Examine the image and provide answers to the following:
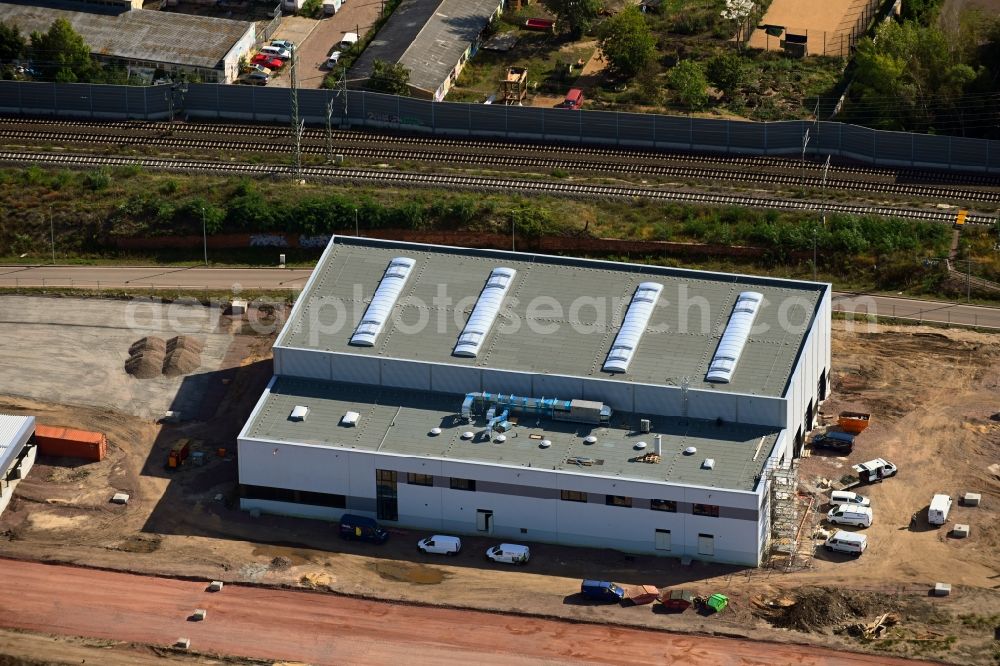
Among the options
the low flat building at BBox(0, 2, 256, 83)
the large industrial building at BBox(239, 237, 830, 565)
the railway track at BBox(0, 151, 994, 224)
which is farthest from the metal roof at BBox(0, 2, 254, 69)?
the large industrial building at BBox(239, 237, 830, 565)

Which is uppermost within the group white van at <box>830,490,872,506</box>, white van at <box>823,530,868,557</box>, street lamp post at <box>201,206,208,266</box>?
street lamp post at <box>201,206,208,266</box>

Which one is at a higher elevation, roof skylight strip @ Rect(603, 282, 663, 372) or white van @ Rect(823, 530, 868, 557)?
roof skylight strip @ Rect(603, 282, 663, 372)

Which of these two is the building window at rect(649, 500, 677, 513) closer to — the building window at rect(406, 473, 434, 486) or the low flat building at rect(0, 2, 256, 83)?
the building window at rect(406, 473, 434, 486)

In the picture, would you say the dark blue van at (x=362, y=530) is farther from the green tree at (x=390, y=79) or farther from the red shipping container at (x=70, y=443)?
the green tree at (x=390, y=79)

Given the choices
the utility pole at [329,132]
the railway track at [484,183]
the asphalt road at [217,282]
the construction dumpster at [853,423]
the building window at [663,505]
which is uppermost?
the utility pole at [329,132]

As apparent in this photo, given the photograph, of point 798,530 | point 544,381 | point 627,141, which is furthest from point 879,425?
point 627,141

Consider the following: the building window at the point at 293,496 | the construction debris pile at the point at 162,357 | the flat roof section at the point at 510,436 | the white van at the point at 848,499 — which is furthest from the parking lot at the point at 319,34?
the white van at the point at 848,499

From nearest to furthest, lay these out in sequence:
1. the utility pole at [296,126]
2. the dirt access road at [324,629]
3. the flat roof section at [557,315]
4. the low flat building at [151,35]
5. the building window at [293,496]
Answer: the dirt access road at [324,629] → the building window at [293,496] → the flat roof section at [557,315] → the utility pole at [296,126] → the low flat building at [151,35]
